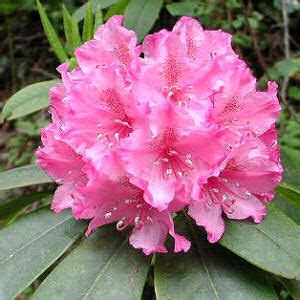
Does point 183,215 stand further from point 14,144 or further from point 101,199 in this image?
point 14,144

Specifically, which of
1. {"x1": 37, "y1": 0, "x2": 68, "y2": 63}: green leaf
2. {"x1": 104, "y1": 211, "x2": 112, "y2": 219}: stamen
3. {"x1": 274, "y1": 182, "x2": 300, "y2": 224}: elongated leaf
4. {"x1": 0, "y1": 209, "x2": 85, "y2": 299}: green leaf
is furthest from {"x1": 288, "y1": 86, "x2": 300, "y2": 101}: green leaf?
{"x1": 104, "y1": 211, "x2": 112, "y2": 219}: stamen

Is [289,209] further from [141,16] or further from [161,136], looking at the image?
[141,16]

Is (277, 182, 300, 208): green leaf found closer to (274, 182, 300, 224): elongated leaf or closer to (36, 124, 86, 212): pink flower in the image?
(274, 182, 300, 224): elongated leaf

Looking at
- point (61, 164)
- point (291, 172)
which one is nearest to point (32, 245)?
point (61, 164)

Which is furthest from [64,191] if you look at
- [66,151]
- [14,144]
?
[14,144]

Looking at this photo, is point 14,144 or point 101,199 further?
point 14,144

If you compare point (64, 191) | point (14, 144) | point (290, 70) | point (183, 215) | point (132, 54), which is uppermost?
point (132, 54)
